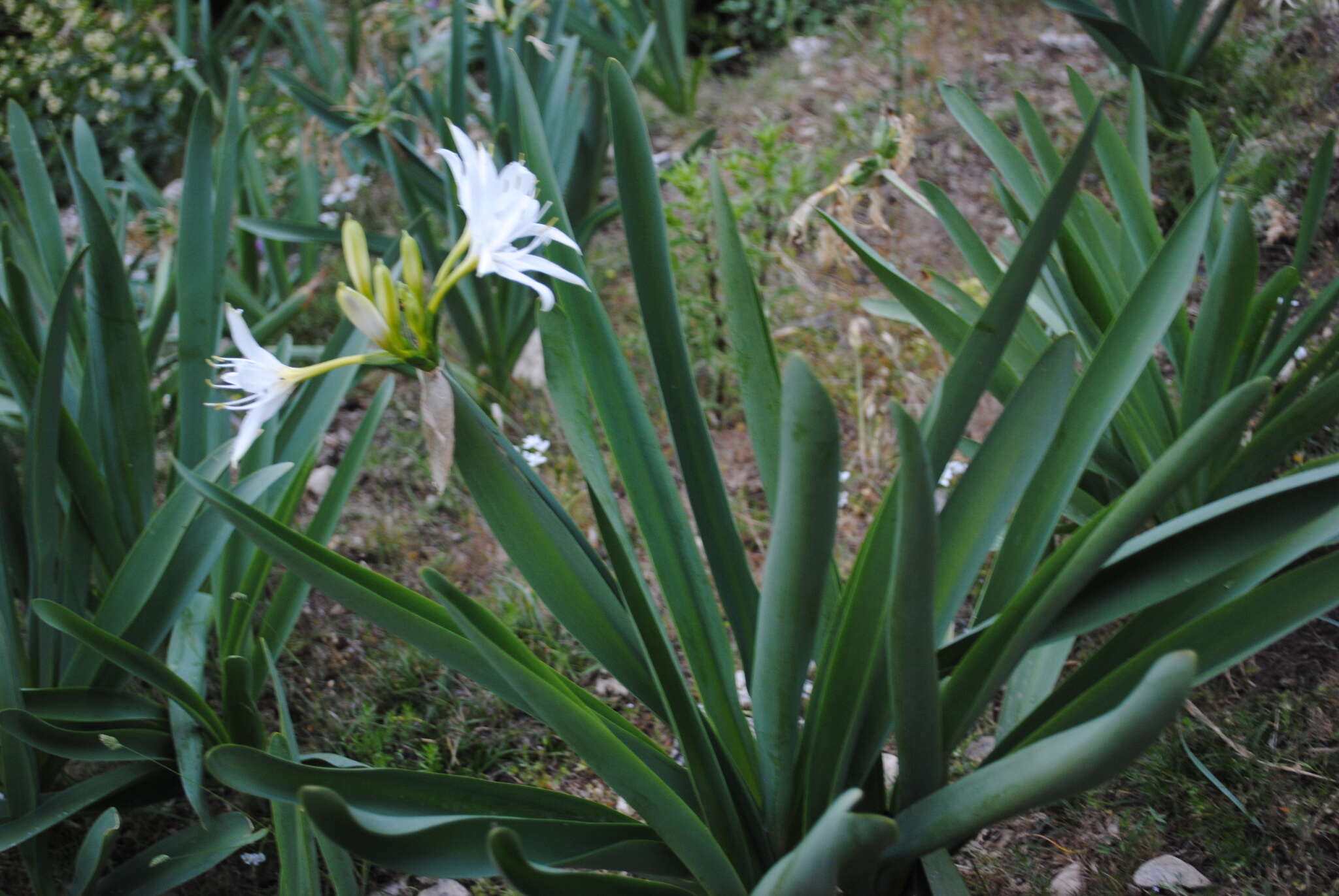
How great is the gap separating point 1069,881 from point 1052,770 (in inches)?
25.4

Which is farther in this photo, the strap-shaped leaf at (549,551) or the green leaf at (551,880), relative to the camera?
the strap-shaped leaf at (549,551)

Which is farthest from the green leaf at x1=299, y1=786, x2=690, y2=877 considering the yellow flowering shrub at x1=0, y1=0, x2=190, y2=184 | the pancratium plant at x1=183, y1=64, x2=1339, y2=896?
the yellow flowering shrub at x1=0, y1=0, x2=190, y2=184

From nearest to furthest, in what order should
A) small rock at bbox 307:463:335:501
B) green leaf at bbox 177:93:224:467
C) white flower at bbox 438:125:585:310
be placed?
white flower at bbox 438:125:585:310
green leaf at bbox 177:93:224:467
small rock at bbox 307:463:335:501

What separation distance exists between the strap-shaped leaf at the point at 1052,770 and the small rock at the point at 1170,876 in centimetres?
45

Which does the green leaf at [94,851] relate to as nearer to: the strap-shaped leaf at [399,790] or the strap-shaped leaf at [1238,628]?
the strap-shaped leaf at [399,790]

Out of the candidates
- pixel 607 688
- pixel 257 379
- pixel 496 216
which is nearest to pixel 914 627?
pixel 496 216

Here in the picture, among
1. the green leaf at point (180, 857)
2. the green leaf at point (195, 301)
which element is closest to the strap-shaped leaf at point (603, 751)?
the green leaf at point (180, 857)

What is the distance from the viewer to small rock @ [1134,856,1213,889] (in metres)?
1.19

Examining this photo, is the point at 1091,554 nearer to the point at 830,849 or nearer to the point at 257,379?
the point at 830,849

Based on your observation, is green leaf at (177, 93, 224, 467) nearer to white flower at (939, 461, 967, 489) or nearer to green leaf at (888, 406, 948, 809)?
green leaf at (888, 406, 948, 809)

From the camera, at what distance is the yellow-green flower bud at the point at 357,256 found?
2.75 feet

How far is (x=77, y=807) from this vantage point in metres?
1.28

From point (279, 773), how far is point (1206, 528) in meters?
0.87

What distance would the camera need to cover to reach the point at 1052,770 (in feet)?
2.39
